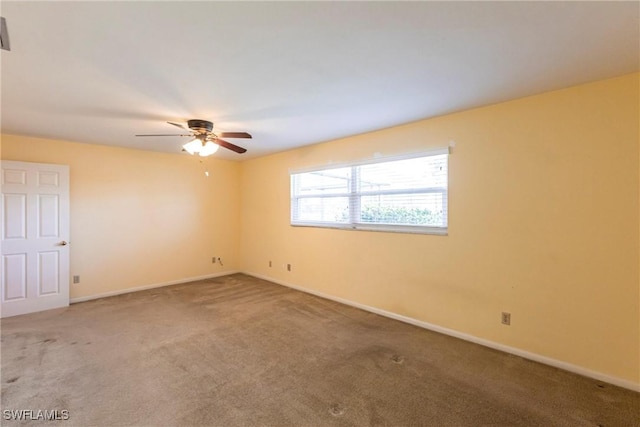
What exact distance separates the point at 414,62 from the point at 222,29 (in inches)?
50.2

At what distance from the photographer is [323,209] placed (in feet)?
15.4

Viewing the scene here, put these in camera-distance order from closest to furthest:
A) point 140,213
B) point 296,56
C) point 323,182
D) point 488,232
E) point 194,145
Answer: point 296,56 → point 488,232 → point 194,145 → point 323,182 → point 140,213

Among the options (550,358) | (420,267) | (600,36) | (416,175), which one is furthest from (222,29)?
(550,358)

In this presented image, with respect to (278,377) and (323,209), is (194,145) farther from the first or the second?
(278,377)

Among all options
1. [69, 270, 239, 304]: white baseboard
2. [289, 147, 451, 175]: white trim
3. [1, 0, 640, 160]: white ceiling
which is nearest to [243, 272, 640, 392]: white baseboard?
[289, 147, 451, 175]: white trim

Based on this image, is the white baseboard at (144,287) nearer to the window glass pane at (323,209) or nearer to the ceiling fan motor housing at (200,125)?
the window glass pane at (323,209)

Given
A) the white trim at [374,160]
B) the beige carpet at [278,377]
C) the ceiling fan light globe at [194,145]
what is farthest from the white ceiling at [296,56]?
the beige carpet at [278,377]

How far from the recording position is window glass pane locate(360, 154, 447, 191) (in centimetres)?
335

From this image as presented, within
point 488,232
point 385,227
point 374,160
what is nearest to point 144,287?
point 385,227

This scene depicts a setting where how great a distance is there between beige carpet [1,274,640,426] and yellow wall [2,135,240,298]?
1.14 metres

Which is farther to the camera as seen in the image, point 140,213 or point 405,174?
point 140,213

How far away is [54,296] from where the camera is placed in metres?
4.12

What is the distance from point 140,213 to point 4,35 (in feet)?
12.0

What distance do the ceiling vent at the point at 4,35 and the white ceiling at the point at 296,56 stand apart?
3 centimetres
